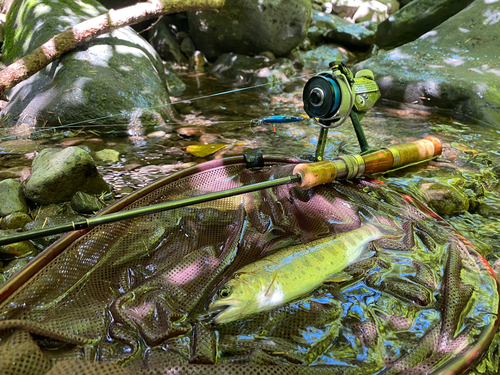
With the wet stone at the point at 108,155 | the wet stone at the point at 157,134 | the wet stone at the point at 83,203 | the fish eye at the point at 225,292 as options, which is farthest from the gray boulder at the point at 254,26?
the fish eye at the point at 225,292

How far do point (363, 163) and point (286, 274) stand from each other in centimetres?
129

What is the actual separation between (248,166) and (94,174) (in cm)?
146

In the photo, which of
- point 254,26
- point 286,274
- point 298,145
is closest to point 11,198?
point 286,274

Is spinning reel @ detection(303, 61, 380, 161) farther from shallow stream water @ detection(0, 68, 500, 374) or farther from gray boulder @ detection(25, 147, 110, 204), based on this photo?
gray boulder @ detection(25, 147, 110, 204)

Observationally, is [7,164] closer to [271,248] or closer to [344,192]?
[271,248]

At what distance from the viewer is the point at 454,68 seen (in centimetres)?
602

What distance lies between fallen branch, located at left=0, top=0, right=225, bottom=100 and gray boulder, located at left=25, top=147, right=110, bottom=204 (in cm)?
215

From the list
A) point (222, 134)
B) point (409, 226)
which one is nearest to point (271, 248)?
point (409, 226)

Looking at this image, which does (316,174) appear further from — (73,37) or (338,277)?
(73,37)

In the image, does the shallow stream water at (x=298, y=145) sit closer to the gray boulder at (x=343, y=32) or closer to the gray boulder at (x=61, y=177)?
the gray boulder at (x=61, y=177)

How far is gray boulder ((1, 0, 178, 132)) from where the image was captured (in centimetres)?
467

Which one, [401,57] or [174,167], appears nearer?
[174,167]

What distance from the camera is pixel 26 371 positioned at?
122 cm

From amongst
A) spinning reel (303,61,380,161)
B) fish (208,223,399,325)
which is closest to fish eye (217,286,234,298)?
fish (208,223,399,325)
